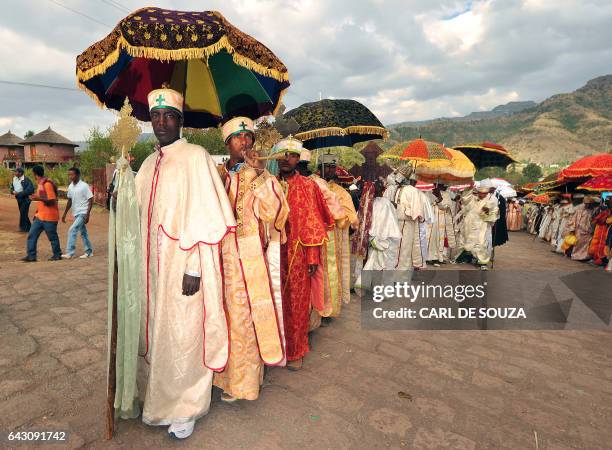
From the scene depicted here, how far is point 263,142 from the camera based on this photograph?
13.5ft

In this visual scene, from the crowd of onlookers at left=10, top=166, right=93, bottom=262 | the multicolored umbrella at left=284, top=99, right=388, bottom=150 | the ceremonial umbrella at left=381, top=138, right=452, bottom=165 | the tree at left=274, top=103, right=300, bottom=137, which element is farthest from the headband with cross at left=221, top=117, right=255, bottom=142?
the crowd of onlookers at left=10, top=166, right=93, bottom=262

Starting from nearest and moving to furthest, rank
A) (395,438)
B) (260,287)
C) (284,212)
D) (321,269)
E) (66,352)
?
1. (395,438)
2. (260,287)
3. (284,212)
4. (66,352)
5. (321,269)

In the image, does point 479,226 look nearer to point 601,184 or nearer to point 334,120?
point 601,184

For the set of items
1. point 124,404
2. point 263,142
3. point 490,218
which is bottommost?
point 124,404

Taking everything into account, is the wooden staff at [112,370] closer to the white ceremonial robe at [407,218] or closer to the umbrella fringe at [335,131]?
the umbrella fringe at [335,131]

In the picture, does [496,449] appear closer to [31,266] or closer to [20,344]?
[20,344]

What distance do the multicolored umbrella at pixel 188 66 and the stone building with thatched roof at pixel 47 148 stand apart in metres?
42.7

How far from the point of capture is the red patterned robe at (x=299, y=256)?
333 centimetres

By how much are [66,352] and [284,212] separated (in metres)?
2.63

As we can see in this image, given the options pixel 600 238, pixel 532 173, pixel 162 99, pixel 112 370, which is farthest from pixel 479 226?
pixel 532 173

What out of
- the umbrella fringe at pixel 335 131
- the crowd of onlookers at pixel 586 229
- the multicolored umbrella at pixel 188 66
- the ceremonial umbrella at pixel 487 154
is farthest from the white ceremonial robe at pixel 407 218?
the crowd of onlookers at pixel 586 229

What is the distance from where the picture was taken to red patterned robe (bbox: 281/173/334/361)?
131 inches

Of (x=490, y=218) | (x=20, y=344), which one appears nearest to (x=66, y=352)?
(x=20, y=344)

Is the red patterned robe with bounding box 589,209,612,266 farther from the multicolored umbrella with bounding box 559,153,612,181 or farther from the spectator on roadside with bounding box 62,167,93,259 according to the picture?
the spectator on roadside with bounding box 62,167,93,259
